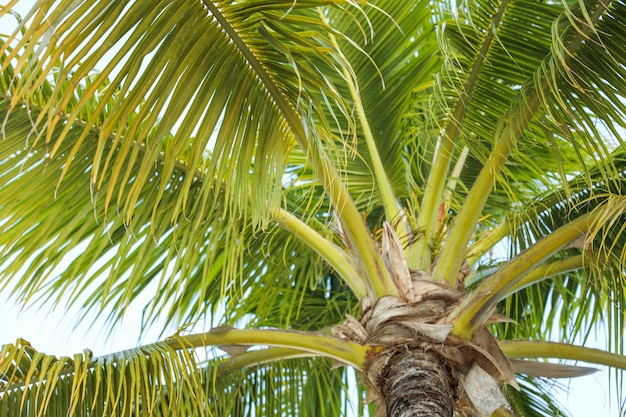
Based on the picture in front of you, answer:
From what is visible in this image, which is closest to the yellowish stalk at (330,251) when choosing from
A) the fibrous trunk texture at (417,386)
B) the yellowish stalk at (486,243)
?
the fibrous trunk texture at (417,386)

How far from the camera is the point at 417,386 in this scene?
2326mm

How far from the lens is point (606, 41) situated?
238 cm

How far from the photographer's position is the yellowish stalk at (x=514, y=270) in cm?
243

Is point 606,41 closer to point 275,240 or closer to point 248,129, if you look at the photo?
point 248,129

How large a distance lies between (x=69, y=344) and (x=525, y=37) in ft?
6.90

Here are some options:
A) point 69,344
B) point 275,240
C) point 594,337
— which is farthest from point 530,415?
point 69,344

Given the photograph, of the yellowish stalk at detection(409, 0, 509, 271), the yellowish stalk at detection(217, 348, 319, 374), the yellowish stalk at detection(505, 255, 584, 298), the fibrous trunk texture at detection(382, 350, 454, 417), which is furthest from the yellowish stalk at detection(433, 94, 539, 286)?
the yellowish stalk at detection(217, 348, 319, 374)

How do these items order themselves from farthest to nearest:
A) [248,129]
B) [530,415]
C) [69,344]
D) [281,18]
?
[530,415], [69,344], [248,129], [281,18]

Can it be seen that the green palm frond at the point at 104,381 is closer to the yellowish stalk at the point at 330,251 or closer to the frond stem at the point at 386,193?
the yellowish stalk at the point at 330,251

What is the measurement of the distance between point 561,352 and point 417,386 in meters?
0.67

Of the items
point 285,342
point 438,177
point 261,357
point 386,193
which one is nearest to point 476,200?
point 438,177

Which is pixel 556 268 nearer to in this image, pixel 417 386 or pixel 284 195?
pixel 417 386

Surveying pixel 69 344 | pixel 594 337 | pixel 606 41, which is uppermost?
pixel 606 41

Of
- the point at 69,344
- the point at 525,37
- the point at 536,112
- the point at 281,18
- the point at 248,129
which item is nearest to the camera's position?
the point at 281,18
